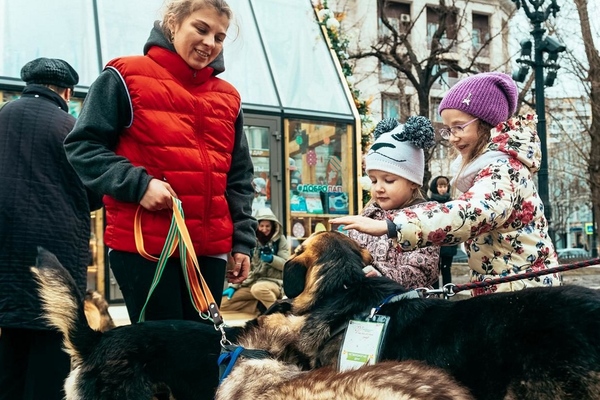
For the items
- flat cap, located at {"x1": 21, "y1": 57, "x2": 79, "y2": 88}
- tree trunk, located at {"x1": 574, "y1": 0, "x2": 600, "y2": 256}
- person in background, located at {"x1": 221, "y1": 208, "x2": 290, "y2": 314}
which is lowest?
person in background, located at {"x1": 221, "y1": 208, "x2": 290, "y2": 314}

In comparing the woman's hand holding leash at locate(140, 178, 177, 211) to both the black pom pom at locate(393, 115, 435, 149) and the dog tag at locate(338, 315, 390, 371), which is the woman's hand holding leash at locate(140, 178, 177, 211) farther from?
the black pom pom at locate(393, 115, 435, 149)

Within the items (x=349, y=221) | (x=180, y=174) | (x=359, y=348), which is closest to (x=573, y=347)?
(x=359, y=348)

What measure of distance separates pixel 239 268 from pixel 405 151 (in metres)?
1.07

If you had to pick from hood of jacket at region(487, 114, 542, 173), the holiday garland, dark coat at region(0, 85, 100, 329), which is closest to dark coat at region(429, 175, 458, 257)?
the holiday garland

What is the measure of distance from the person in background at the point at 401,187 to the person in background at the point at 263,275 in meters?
4.15

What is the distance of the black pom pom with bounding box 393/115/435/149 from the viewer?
3201 mm

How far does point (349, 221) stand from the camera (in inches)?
98.3

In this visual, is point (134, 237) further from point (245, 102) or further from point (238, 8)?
point (238, 8)

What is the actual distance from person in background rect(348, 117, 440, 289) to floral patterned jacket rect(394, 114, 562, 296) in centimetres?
35

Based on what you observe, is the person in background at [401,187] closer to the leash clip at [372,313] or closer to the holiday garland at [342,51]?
the leash clip at [372,313]

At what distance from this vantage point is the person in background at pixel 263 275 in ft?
23.9

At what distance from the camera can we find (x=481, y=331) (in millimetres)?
2115

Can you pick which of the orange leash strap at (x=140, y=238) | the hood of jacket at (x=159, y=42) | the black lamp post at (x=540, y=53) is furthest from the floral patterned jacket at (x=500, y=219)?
the black lamp post at (x=540, y=53)

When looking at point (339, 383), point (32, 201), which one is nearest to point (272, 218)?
point (32, 201)
